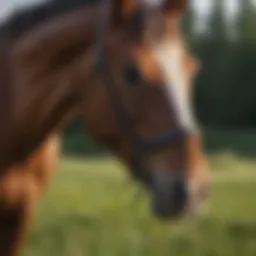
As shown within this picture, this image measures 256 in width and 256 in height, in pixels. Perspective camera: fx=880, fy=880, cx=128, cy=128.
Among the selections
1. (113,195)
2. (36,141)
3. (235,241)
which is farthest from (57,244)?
(36,141)

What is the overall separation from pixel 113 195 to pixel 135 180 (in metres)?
4.85

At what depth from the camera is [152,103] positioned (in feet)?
10.0

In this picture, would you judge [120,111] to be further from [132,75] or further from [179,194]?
[179,194]

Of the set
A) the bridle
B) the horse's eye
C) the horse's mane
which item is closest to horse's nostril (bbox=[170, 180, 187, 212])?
the bridle

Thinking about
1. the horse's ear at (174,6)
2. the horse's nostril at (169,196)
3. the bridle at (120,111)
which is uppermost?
the horse's ear at (174,6)

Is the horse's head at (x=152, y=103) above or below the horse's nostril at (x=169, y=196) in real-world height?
above

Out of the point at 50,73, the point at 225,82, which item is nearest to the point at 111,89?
the point at 50,73

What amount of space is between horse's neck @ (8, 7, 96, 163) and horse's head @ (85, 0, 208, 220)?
109mm

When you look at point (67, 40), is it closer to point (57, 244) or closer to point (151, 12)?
point (151, 12)

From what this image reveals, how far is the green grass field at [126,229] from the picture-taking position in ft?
20.2

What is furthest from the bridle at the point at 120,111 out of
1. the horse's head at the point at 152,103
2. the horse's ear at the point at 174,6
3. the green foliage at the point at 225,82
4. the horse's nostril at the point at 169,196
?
the green foliage at the point at 225,82

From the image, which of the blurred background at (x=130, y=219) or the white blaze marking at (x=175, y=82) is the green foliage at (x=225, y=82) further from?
the white blaze marking at (x=175, y=82)

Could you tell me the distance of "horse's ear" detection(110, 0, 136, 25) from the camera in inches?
125

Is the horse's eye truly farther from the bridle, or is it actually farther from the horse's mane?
the horse's mane
